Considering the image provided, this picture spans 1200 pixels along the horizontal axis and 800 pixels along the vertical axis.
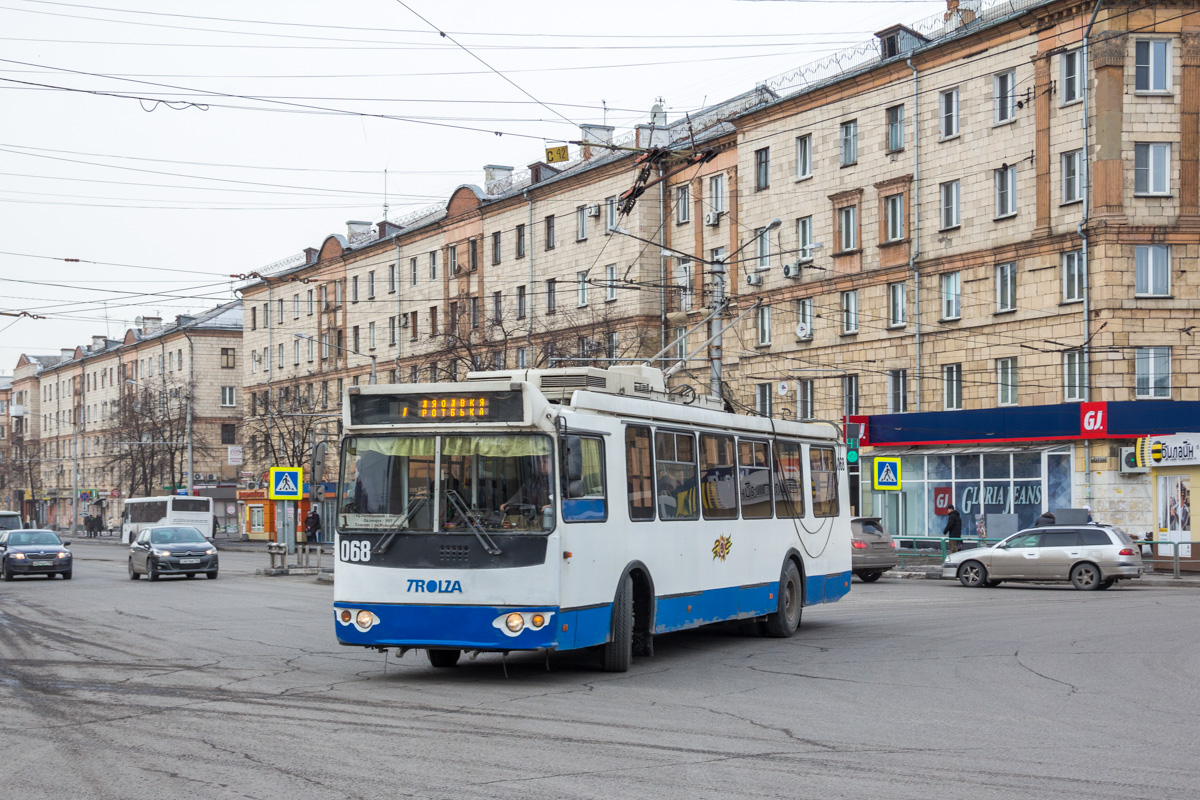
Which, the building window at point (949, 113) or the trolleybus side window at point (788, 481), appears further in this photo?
the building window at point (949, 113)

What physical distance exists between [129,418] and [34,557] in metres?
52.3

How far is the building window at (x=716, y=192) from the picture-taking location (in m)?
52.7

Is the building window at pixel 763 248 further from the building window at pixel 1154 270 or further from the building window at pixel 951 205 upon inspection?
the building window at pixel 1154 270

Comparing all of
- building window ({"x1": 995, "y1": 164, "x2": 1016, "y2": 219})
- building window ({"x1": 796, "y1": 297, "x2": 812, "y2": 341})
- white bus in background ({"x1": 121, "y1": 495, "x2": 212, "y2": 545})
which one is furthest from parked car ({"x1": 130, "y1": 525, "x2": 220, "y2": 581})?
white bus in background ({"x1": 121, "y1": 495, "x2": 212, "y2": 545})

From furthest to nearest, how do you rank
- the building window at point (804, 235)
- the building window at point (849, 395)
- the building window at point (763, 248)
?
the building window at point (763, 248), the building window at point (804, 235), the building window at point (849, 395)

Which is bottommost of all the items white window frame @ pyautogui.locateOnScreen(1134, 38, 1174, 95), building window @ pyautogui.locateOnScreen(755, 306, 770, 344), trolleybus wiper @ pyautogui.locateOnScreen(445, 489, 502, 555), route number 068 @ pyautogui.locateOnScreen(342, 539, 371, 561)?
route number 068 @ pyautogui.locateOnScreen(342, 539, 371, 561)

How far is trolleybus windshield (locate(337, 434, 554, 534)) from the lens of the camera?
12.6 metres

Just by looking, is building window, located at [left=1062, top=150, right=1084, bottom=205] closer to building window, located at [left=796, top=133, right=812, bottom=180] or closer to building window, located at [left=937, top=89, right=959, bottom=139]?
building window, located at [left=937, top=89, right=959, bottom=139]

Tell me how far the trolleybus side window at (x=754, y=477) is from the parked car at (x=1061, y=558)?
44.0 feet

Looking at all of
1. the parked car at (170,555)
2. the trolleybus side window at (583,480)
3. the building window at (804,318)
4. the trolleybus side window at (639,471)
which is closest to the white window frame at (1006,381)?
the building window at (804,318)

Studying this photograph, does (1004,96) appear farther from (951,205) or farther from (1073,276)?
(1073,276)

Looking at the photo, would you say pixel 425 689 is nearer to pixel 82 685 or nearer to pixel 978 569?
pixel 82 685

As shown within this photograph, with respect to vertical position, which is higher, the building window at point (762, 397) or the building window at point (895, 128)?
the building window at point (895, 128)

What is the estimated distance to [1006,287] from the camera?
4178 cm
